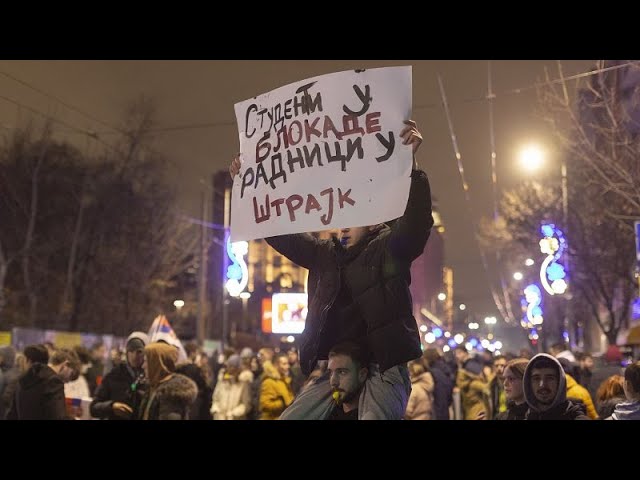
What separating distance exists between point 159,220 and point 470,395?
31471mm

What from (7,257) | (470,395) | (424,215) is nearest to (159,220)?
(7,257)

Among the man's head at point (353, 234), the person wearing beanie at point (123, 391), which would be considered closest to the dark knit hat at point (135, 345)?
the person wearing beanie at point (123, 391)

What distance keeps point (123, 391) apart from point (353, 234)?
377cm

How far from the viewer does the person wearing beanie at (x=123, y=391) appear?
6.48 meters

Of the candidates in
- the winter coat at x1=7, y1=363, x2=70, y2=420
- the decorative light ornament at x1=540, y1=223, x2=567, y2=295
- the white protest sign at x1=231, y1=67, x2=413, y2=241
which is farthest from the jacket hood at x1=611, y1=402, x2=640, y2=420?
the decorative light ornament at x1=540, y1=223, x2=567, y2=295

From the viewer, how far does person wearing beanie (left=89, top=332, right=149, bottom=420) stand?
255 inches

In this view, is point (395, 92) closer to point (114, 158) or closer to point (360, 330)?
point (360, 330)

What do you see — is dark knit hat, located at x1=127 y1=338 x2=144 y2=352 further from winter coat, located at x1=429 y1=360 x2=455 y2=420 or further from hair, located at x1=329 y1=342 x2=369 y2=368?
hair, located at x1=329 y1=342 x2=369 y2=368

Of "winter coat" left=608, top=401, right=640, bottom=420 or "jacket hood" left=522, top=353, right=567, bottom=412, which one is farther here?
"winter coat" left=608, top=401, right=640, bottom=420

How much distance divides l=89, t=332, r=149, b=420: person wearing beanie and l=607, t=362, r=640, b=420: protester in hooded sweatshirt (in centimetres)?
341

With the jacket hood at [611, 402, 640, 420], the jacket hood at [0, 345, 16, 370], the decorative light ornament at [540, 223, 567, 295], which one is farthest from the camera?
the decorative light ornament at [540, 223, 567, 295]

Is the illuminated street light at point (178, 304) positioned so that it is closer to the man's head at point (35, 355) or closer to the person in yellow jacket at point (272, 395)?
the person in yellow jacket at point (272, 395)

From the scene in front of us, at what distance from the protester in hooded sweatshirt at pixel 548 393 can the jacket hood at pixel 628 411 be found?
330 millimetres
